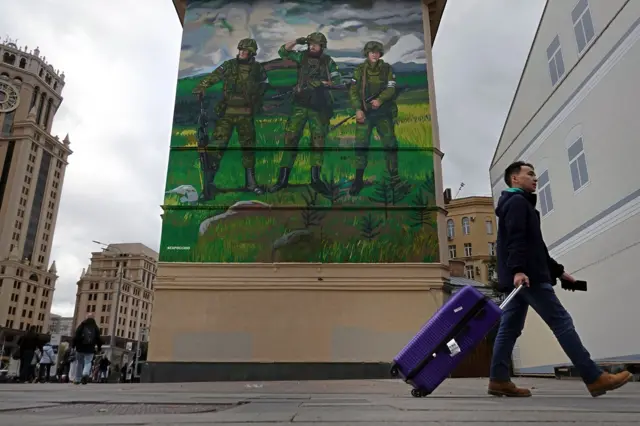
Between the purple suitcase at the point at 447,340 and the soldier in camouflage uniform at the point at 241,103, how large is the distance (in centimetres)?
1260

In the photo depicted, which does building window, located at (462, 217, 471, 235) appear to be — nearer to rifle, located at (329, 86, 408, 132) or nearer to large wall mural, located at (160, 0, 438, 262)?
large wall mural, located at (160, 0, 438, 262)

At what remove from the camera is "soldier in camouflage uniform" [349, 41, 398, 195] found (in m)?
16.3

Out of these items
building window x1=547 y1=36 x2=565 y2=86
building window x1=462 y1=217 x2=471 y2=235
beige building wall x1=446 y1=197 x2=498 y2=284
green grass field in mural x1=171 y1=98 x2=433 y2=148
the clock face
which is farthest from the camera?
the clock face

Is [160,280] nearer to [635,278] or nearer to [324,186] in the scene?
[324,186]

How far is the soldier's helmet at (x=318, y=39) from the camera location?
699 inches

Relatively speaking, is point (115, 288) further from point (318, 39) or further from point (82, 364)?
point (82, 364)

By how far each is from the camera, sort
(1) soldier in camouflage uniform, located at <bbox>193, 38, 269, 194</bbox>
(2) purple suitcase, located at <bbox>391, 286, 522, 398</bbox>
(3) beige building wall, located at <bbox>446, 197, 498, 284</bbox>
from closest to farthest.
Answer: (2) purple suitcase, located at <bbox>391, 286, 522, 398</bbox>
(1) soldier in camouflage uniform, located at <bbox>193, 38, 269, 194</bbox>
(3) beige building wall, located at <bbox>446, 197, 498, 284</bbox>

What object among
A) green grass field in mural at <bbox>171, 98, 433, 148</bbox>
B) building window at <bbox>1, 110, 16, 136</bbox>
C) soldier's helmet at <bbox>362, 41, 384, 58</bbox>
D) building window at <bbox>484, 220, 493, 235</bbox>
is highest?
building window at <bbox>1, 110, 16, 136</bbox>

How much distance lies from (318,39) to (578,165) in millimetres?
10195

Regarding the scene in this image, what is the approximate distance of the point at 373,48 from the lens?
1772 cm

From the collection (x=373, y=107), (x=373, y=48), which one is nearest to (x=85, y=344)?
(x=373, y=107)

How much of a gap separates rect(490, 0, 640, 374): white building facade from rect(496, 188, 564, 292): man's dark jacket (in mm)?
6803

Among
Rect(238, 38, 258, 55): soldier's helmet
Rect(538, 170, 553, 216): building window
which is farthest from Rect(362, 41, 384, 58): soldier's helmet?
Rect(538, 170, 553, 216): building window

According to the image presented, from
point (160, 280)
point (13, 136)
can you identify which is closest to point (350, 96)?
point (160, 280)
